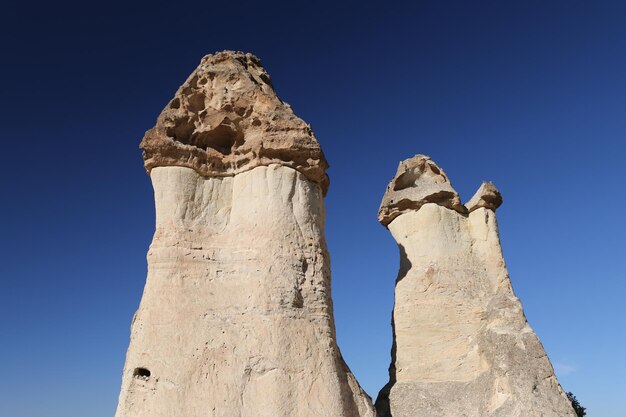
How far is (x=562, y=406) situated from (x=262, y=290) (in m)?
6.46

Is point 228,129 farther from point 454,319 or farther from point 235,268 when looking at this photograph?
point 454,319

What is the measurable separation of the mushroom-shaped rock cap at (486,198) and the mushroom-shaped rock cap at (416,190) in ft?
0.94

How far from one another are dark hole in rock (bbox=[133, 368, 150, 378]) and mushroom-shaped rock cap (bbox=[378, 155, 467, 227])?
8.29 meters

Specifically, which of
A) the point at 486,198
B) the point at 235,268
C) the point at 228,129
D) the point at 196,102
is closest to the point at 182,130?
the point at 196,102

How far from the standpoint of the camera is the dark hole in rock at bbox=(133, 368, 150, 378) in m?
9.19

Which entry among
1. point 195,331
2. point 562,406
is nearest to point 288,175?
point 195,331

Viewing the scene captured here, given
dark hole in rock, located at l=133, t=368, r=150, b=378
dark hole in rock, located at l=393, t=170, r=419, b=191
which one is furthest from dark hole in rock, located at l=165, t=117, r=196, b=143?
dark hole in rock, located at l=393, t=170, r=419, b=191

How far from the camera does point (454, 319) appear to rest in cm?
1388

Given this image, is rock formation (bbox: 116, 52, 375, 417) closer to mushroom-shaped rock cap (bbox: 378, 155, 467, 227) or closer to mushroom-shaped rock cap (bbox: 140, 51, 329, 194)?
mushroom-shaped rock cap (bbox: 140, 51, 329, 194)

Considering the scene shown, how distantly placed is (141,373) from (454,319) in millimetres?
7507

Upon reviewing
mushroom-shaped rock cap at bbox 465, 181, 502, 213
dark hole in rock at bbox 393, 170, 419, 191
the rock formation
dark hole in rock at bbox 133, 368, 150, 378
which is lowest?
dark hole in rock at bbox 133, 368, 150, 378

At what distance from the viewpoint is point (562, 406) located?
11609 mm

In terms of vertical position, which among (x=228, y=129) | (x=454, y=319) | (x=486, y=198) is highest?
(x=486, y=198)

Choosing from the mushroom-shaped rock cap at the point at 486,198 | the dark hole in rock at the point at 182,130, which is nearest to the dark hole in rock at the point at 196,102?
the dark hole in rock at the point at 182,130
